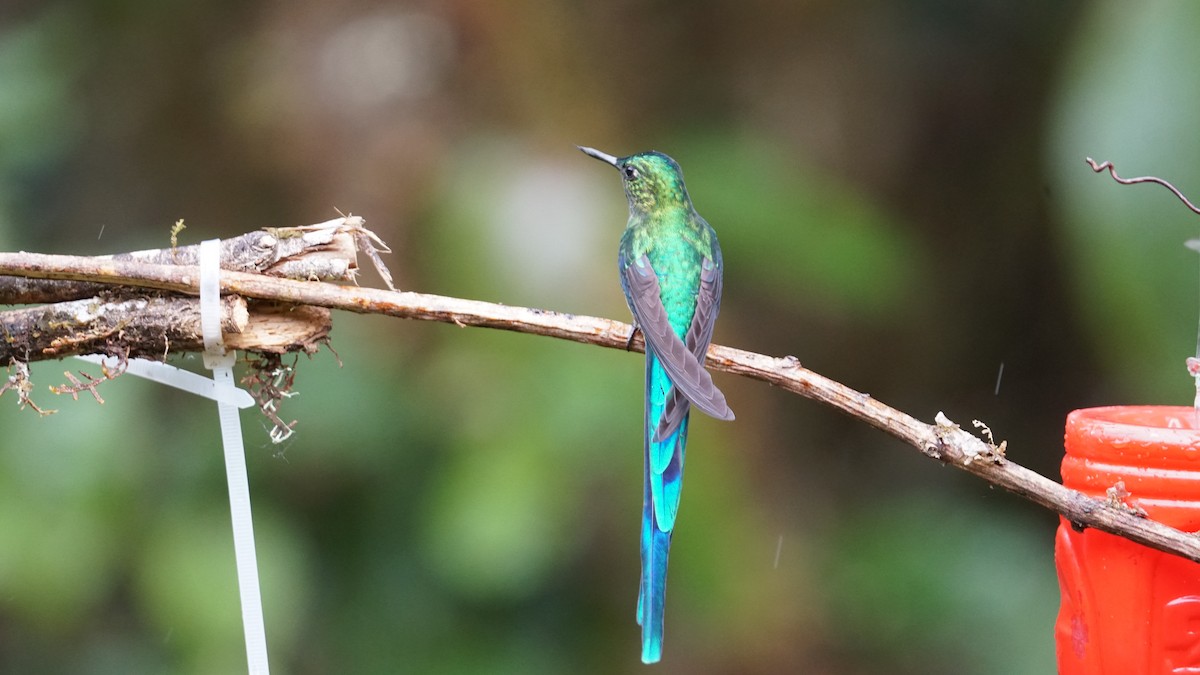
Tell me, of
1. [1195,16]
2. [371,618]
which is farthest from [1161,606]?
[371,618]

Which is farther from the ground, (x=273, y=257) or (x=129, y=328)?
(x=273, y=257)

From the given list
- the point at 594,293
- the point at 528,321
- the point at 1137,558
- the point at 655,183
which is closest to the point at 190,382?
the point at 528,321

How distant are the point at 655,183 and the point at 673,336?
0.39m

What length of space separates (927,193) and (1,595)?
2.61 metres

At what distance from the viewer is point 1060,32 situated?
10.4ft

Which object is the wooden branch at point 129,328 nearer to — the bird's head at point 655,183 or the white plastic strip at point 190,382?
the white plastic strip at point 190,382

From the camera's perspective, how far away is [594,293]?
2.87 meters

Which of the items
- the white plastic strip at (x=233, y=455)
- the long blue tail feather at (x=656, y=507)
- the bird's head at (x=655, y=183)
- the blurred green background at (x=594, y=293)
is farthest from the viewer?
the blurred green background at (x=594, y=293)

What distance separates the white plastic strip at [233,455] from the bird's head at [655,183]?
0.62m

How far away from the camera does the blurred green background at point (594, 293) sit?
263cm

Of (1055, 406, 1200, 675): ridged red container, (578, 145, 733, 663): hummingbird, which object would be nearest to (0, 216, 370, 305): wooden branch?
(578, 145, 733, 663): hummingbird

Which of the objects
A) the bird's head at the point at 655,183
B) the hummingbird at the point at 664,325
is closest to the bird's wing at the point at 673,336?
the hummingbird at the point at 664,325

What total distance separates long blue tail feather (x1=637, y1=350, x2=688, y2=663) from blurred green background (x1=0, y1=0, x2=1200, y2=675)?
1.19 metres

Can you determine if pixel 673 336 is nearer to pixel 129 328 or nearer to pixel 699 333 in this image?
pixel 699 333
